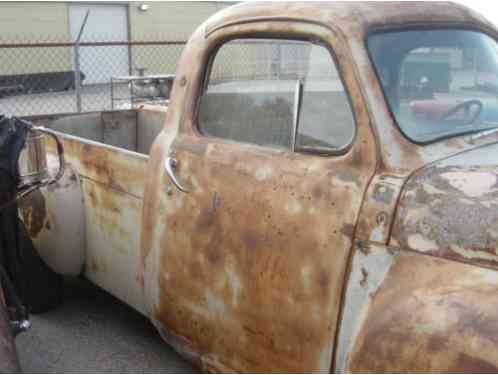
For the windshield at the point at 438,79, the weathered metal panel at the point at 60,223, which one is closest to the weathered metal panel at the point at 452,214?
the windshield at the point at 438,79

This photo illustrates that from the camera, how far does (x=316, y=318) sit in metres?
2.20

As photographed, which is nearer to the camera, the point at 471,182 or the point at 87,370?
the point at 471,182

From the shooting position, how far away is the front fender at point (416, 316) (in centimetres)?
175

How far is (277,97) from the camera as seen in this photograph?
265cm

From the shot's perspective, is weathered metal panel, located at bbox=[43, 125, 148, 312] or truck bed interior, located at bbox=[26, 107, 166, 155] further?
truck bed interior, located at bbox=[26, 107, 166, 155]

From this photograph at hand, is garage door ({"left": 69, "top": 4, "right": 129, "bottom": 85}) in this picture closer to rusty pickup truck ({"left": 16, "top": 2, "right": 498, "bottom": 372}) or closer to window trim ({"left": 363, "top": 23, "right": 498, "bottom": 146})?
rusty pickup truck ({"left": 16, "top": 2, "right": 498, "bottom": 372})

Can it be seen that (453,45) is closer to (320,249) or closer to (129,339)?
(320,249)

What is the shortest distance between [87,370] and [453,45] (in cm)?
238

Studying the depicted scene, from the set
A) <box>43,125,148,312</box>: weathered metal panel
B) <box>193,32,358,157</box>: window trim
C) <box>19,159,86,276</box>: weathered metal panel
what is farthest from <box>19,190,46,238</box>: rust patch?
<box>193,32,358,157</box>: window trim

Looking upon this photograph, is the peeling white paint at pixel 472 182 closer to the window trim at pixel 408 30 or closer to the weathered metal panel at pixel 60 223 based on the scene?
the window trim at pixel 408 30

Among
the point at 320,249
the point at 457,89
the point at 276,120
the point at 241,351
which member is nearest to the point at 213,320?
the point at 241,351

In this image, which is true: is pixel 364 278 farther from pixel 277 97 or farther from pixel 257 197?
pixel 277 97

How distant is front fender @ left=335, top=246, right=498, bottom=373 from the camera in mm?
1749

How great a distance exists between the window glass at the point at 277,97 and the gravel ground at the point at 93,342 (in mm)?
1347
